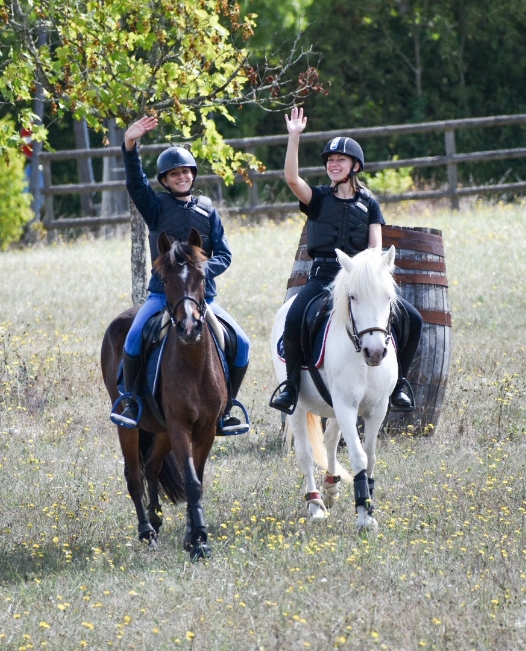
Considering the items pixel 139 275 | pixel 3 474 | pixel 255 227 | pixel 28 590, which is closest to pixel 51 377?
pixel 139 275

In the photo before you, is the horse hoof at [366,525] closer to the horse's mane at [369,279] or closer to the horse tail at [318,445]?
the horse tail at [318,445]

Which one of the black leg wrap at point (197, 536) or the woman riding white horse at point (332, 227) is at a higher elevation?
the woman riding white horse at point (332, 227)

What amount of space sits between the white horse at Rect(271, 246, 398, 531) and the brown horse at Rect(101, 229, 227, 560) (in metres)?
0.91

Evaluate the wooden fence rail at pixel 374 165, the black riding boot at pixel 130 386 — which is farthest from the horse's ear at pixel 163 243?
the wooden fence rail at pixel 374 165

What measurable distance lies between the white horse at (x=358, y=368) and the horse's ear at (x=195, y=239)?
101 centimetres

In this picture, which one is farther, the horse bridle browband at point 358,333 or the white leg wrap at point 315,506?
the white leg wrap at point 315,506

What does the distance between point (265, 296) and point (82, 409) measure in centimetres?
570

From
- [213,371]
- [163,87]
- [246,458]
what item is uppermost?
[163,87]

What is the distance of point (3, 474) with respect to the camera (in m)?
9.32

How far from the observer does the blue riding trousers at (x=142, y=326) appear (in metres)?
7.57

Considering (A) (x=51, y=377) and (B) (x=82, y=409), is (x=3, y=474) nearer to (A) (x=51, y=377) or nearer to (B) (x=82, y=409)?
(B) (x=82, y=409)

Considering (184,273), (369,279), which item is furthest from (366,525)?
(184,273)

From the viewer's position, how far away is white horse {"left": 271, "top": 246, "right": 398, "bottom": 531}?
7398mm

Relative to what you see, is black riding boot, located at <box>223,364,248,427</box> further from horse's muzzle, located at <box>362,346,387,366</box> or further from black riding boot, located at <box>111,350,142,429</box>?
horse's muzzle, located at <box>362,346,387,366</box>
